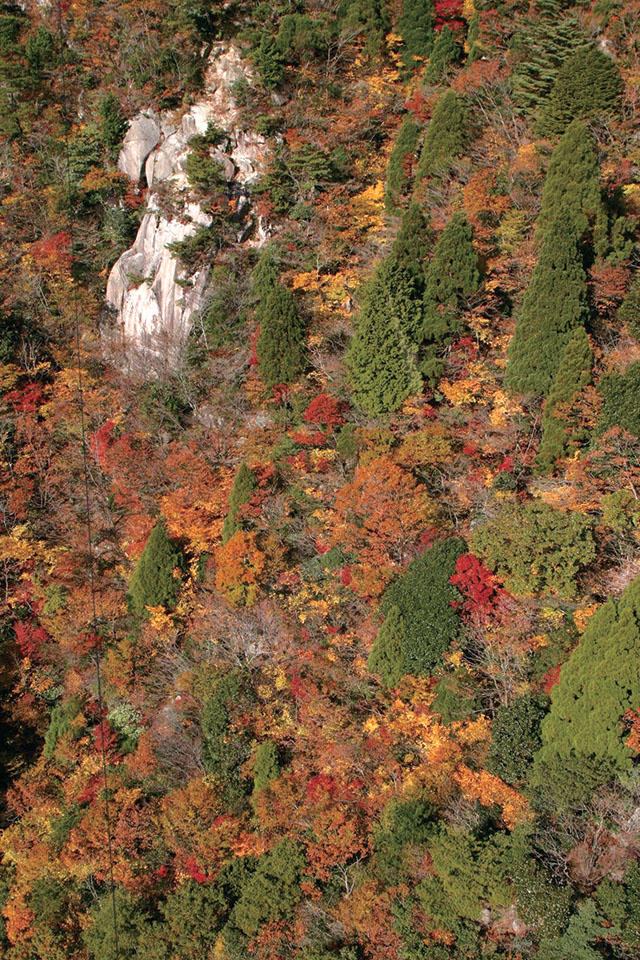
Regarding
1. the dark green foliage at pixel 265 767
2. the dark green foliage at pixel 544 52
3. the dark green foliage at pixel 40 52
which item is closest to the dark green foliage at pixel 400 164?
the dark green foliage at pixel 544 52

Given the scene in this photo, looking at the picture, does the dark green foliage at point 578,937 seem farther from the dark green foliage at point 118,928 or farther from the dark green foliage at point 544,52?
the dark green foliage at point 544,52

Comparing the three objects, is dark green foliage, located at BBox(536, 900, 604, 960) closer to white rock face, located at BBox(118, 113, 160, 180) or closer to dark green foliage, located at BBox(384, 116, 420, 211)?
dark green foliage, located at BBox(384, 116, 420, 211)

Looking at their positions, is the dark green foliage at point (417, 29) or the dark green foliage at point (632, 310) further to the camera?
the dark green foliage at point (417, 29)

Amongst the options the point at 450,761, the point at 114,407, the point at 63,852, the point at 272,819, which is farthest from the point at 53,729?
the point at 450,761

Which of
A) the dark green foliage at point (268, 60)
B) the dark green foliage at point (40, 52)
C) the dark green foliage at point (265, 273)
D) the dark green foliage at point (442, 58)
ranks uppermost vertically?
the dark green foliage at point (40, 52)

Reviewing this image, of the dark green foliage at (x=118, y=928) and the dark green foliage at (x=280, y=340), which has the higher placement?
the dark green foliage at (x=280, y=340)

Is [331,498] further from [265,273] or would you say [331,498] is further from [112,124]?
[112,124]

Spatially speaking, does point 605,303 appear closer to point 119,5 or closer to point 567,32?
point 567,32
